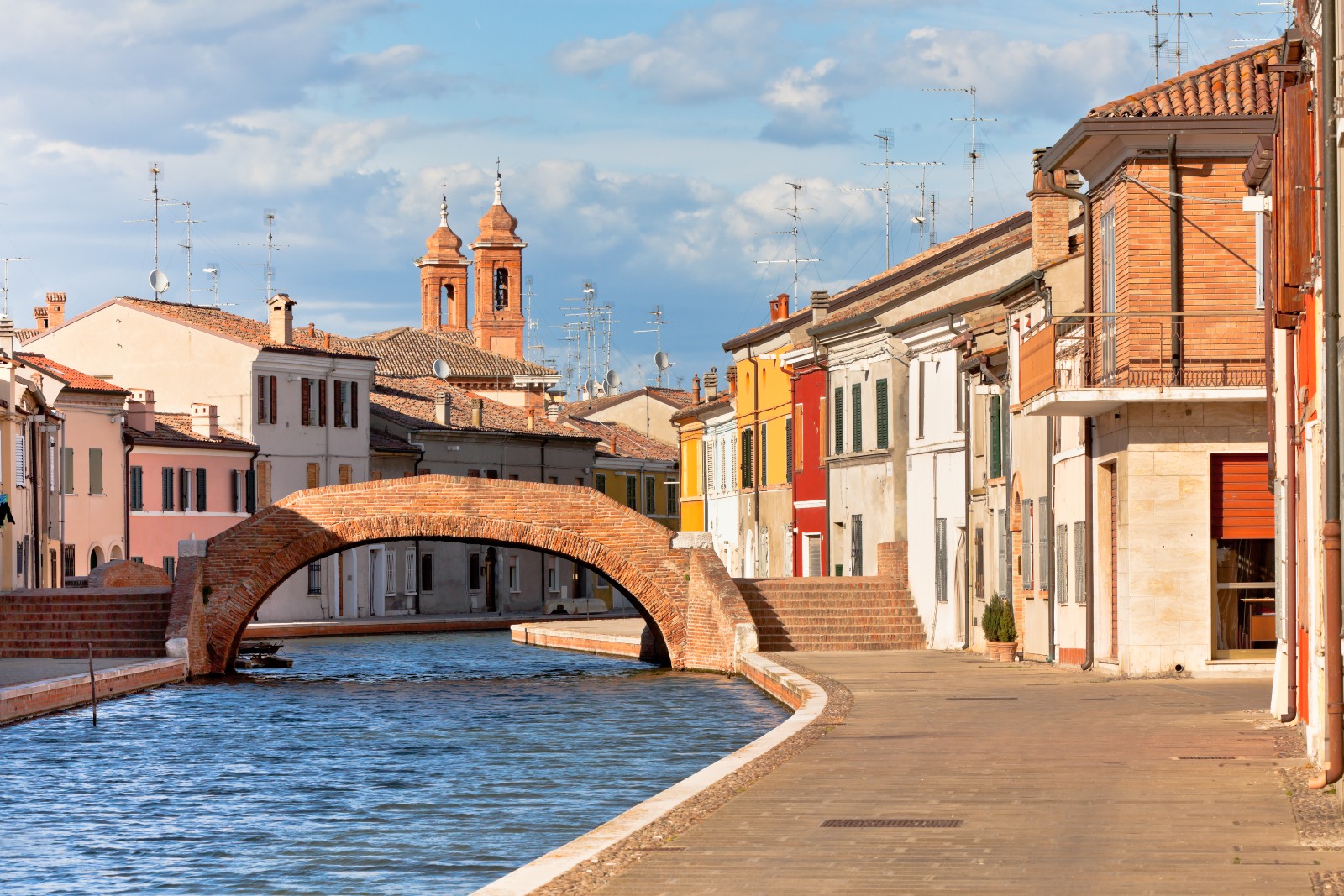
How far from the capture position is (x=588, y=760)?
2353 cm

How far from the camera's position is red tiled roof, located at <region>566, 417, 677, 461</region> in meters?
90.1

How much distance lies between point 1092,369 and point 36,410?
33646 millimetres

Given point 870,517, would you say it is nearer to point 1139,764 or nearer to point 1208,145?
point 1208,145

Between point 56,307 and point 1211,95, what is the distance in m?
56.9

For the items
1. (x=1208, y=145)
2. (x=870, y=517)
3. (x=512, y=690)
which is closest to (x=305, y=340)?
(x=870, y=517)

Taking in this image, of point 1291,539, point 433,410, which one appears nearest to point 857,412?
point 1291,539

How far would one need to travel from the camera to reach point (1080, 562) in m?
29.6

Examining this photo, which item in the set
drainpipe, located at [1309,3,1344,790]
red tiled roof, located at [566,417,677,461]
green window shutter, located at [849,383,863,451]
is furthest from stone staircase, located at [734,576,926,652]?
red tiled roof, located at [566,417,677,461]

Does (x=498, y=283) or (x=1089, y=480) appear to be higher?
(x=498, y=283)

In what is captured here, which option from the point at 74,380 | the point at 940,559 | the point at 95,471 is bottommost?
the point at 940,559

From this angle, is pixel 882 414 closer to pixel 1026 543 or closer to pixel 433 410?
pixel 1026 543

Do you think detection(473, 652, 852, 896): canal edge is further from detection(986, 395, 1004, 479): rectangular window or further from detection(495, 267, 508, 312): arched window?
detection(495, 267, 508, 312): arched window

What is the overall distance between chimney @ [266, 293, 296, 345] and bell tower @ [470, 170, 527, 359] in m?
40.4

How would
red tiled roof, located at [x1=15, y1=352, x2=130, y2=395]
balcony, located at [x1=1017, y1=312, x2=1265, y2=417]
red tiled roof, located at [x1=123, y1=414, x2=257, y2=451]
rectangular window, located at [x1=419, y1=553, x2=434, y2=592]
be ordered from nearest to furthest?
balcony, located at [x1=1017, y1=312, x2=1265, y2=417] < red tiled roof, located at [x1=15, y1=352, x2=130, y2=395] < red tiled roof, located at [x1=123, y1=414, x2=257, y2=451] < rectangular window, located at [x1=419, y1=553, x2=434, y2=592]
